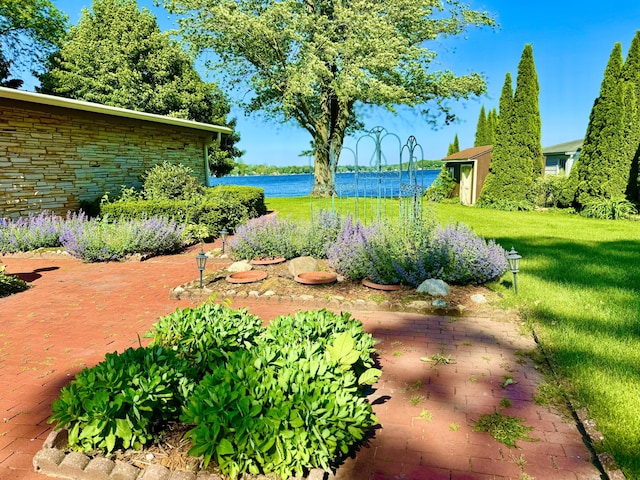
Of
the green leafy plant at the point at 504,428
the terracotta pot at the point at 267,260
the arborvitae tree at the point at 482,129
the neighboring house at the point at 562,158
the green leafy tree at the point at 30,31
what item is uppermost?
the green leafy tree at the point at 30,31

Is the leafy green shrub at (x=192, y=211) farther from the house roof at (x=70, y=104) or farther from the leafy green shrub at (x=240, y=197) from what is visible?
the house roof at (x=70, y=104)

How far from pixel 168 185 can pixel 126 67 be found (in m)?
14.8

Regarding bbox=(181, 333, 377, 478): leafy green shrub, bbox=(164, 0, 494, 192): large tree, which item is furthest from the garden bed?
bbox=(164, 0, 494, 192): large tree

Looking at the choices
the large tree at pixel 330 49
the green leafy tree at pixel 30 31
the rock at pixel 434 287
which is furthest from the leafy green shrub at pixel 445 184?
the green leafy tree at pixel 30 31

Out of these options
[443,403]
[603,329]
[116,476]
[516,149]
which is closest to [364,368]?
[443,403]

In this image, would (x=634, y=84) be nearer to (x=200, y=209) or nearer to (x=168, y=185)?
(x=200, y=209)

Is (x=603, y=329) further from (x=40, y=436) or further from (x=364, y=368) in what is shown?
(x=40, y=436)

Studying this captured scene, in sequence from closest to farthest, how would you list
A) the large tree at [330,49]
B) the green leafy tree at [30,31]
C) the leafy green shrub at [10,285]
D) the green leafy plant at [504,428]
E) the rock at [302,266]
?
the green leafy plant at [504,428]
the leafy green shrub at [10,285]
the rock at [302,266]
the large tree at [330,49]
the green leafy tree at [30,31]

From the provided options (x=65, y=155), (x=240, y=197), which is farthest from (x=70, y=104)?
(x=240, y=197)

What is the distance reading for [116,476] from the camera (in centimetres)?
200

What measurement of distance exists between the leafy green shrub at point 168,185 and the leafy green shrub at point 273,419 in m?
9.88

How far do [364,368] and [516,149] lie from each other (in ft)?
57.0

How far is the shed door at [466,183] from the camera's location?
21.5 meters

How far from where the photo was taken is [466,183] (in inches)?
861
